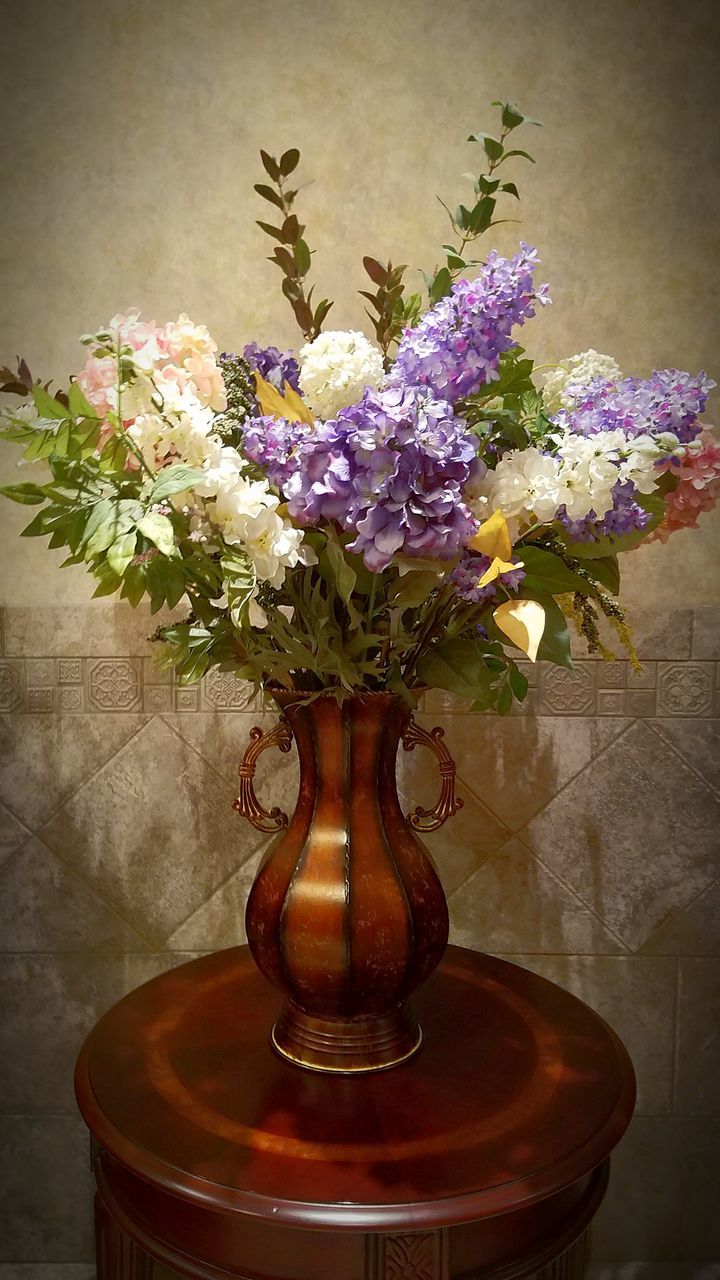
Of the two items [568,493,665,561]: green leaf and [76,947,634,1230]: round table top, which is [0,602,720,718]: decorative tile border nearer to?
[76,947,634,1230]: round table top

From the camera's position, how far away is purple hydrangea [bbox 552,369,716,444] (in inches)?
35.2

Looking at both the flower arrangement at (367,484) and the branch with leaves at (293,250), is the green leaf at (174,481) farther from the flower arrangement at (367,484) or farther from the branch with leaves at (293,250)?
the branch with leaves at (293,250)

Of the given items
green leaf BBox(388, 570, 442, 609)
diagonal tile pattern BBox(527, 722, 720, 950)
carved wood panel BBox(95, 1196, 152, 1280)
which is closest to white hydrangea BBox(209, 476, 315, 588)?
green leaf BBox(388, 570, 442, 609)

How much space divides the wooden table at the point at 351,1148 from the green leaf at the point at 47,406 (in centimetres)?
71

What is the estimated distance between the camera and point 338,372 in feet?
2.82

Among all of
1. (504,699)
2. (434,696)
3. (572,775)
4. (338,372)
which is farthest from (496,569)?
(572,775)

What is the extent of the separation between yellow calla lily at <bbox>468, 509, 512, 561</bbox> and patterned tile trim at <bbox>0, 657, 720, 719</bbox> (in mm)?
761

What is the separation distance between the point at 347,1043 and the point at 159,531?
610 mm

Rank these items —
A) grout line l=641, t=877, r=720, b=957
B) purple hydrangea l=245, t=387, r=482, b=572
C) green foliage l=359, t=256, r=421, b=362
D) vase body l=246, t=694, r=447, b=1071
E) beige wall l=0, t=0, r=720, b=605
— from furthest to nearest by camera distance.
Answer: grout line l=641, t=877, r=720, b=957
beige wall l=0, t=0, r=720, b=605
green foliage l=359, t=256, r=421, b=362
vase body l=246, t=694, r=447, b=1071
purple hydrangea l=245, t=387, r=482, b=572

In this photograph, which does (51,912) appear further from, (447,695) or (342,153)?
(342,153)

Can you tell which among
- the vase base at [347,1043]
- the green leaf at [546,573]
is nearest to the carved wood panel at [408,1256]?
the vase base at [347,1043]

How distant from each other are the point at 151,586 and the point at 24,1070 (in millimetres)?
1189

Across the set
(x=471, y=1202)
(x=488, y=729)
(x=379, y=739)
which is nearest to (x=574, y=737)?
(x=488, y=729)

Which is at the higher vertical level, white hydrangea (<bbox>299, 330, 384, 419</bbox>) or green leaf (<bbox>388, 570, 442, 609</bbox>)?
white hydrangea (<bbox>299, 330, 384, 419</bbox>)
